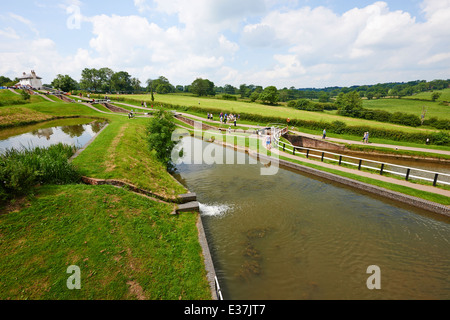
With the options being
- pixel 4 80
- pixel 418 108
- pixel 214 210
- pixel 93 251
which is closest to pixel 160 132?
pixel 214 210

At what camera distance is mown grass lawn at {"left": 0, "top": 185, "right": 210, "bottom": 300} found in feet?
17.3

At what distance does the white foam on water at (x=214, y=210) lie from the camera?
10742 millimetres

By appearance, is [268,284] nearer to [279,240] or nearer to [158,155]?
[279,240]

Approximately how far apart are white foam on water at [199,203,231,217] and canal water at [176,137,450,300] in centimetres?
5

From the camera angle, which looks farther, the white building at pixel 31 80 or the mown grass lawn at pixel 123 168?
the white building at pixel 31 80

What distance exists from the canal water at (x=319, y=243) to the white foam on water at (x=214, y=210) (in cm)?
5

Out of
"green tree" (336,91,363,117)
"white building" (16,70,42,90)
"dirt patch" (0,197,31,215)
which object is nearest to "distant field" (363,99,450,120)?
"green tree" (336,91,363,117)

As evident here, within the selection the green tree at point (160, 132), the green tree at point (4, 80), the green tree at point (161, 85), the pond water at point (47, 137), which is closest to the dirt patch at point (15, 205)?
the green tree at point (160, 132)

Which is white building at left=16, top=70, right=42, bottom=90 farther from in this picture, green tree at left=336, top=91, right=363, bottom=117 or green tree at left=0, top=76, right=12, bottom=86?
green tree at left=336, top=91, right=363, bottom=117

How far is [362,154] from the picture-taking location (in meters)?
27.3

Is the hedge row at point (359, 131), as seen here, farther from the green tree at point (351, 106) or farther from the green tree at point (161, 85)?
the green tree at point (161, 85)

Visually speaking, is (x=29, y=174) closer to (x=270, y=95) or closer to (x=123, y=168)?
(x=123, y=168)

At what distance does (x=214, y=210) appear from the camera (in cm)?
1110
